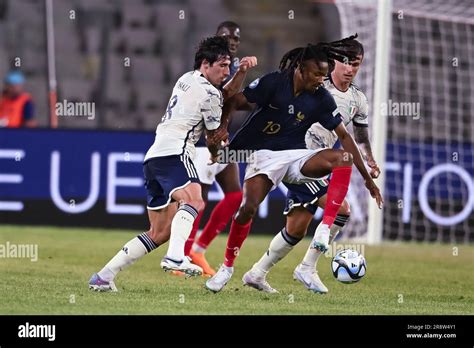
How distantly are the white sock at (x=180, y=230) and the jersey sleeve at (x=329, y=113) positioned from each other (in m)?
1.18

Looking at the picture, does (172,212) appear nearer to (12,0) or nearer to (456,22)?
(456,22)

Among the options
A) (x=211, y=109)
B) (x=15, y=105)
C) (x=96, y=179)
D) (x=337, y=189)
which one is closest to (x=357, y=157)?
(x=337, y=189)

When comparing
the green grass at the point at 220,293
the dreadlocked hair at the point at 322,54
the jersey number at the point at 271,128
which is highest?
the dreadlocked hair at the point at 322,54

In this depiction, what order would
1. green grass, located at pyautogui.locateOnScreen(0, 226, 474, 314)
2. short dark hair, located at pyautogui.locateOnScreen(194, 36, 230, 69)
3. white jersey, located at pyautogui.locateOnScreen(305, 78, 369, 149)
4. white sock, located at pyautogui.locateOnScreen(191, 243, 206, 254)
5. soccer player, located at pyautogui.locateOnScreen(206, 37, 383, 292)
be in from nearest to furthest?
green grass, located at pyautogui.locateOnScreen(0, 226, 474, 314)
short dark hair, located at pyautogui.locateOnScreen(194, 36, 230, 69)
soccer player, located at pyautogui.locateOnScreen(206, 37, 383, 292)
white jersey, located at pyautogui.locateOnScreen(305, 78, 369, 149)
white sock, located at pyautogui.locateOnScreen(191, 243, 206, 254)

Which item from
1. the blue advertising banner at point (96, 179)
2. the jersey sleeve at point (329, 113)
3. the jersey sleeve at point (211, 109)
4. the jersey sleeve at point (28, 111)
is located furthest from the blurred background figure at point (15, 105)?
the jersey sleeve at point (211, 109)

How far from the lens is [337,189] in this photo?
27.5 ft

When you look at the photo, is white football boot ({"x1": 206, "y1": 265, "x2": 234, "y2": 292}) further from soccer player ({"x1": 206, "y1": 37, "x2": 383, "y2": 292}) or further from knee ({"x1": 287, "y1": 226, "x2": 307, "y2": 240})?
knee ({"x1": 287, "y1": 226, "x2": 307, "y2": 240})

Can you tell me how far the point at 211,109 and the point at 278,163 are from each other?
0.72 m

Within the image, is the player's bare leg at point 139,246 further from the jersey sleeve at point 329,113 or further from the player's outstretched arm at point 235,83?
the jersey sleeve at point 329,113

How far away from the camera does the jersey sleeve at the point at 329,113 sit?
8.45m

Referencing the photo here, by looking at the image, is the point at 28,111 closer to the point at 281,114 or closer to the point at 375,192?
the point at 281,114

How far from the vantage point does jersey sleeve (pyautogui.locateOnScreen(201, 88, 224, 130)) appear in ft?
26.2

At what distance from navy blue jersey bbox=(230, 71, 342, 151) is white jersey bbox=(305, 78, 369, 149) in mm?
654

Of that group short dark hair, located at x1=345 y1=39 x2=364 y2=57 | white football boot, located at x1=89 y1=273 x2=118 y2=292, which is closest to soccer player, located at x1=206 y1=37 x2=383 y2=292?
short dark hair, located at x1=345 y1=39 x2=364 y2=57
